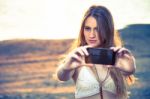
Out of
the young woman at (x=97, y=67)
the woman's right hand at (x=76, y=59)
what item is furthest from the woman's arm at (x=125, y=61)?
the woman's right hand at (x=76, y=59)

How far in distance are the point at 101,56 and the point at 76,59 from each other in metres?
0.18

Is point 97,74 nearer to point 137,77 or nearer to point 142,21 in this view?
point 137,77

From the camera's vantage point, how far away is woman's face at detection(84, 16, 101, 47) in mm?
A: 1765

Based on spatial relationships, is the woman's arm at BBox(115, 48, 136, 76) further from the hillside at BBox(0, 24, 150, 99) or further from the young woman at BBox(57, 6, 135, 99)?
the hillside at BBox(0, 24, 150, 99)

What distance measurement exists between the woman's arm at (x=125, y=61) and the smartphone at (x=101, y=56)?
28 mm

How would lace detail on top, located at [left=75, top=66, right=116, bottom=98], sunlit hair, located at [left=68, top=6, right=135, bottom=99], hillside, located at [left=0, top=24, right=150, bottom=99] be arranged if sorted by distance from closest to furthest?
lace detail on top, located at [left=75, top=66, right=116, bottom=98]
sunlit hair, located at [left=68, top=6, right=135, bottom=99]
hillside, located at [left=0, top=24, right=150, bottom=99]

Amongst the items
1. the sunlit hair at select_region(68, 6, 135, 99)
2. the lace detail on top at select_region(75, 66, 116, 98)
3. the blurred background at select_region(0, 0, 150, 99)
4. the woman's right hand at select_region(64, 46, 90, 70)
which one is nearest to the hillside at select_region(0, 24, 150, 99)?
the blurred background at select_region(0, 0, 150, 99)

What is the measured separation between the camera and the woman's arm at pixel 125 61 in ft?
5.12

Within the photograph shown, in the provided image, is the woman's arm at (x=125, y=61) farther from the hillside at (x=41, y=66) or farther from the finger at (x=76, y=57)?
the hillside at (x=41, y=66)

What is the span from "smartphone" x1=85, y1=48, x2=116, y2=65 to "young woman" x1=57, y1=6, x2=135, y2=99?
0.07ft

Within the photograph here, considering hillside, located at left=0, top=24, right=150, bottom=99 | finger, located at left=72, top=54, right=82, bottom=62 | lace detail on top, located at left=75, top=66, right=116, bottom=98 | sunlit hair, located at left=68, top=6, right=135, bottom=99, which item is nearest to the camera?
finger, located at left=72, top=54, right=82, bottom=62

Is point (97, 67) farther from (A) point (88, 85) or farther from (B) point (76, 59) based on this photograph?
(B) point (76, 59)

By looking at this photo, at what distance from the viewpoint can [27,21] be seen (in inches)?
84.1

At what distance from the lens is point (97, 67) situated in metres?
1.71
